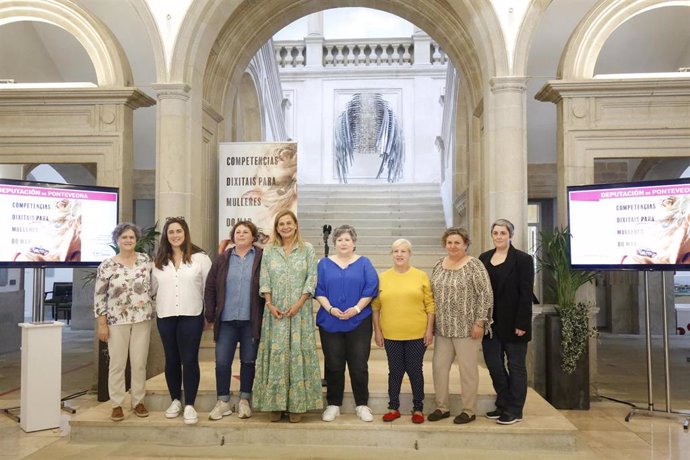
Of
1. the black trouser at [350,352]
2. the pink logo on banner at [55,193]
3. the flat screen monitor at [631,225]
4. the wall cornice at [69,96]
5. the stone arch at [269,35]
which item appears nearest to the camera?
the black trouser at [350,352]

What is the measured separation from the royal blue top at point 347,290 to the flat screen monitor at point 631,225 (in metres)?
2.30

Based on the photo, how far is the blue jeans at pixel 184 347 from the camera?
4.12 metres

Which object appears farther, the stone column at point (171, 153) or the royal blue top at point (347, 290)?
the stone column at point (171, 153)

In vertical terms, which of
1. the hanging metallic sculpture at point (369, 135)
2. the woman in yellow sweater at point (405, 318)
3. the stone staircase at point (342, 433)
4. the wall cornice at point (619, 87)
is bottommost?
the stone staircase at point (342, 433)

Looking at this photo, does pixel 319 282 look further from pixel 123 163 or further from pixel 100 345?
pixel 123 163

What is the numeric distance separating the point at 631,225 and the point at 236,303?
134 inches

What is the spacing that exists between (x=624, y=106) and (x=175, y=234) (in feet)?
15.0

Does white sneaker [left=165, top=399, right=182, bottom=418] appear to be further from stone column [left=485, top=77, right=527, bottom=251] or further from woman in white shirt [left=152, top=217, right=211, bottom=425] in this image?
stone column [left=485, top=77, right=527, bottom=251]

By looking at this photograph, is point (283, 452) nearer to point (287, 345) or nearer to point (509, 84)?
point (287, 345)

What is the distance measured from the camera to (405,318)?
4031mm

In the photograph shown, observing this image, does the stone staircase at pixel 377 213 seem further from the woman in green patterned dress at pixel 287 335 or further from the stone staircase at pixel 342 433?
the woman in green patterned dress at pixel 287 335

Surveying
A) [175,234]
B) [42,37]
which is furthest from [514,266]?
[42,37]

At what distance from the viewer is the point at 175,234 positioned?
418cm

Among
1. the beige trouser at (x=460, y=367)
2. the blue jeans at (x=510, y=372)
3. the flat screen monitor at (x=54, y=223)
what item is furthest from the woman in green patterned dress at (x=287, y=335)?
the flat screen monitor at (x=54, y=223)
